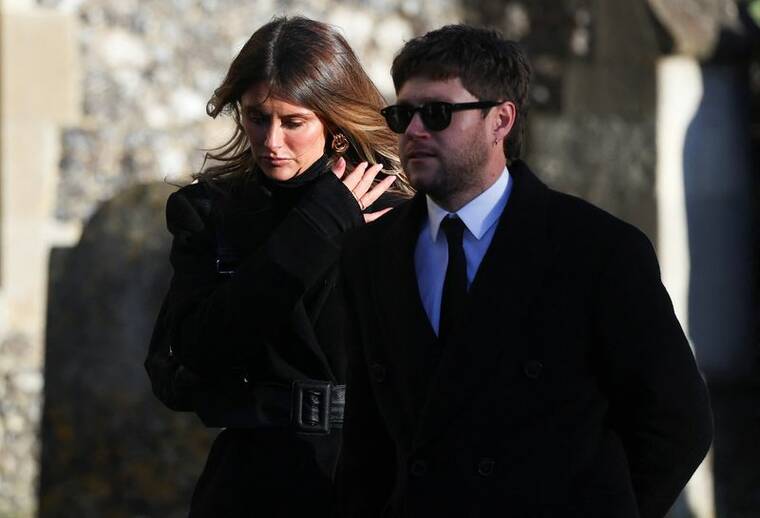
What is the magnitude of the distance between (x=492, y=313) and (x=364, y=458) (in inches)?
14.2

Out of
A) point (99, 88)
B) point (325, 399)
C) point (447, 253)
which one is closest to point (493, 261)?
point (447, 253)

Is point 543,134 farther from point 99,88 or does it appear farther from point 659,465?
point 659,465

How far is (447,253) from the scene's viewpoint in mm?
3039

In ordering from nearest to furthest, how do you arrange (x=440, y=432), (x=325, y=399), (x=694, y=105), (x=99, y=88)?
(x=440, y=432), (x=325, y=399), (x=694, y=105), (x=99, y=88)

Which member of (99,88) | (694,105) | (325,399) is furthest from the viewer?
(99,88)

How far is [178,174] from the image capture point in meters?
8.11

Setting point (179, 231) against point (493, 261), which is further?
point (179, 231)

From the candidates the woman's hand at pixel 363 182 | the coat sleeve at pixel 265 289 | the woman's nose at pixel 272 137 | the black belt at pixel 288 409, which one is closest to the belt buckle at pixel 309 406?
the black belt at pixel 288 409

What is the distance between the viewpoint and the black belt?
3638mm

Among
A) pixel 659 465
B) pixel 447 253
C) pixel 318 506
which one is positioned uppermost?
pixel 447 253

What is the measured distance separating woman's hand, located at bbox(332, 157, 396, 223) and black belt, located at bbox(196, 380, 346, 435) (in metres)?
0.35

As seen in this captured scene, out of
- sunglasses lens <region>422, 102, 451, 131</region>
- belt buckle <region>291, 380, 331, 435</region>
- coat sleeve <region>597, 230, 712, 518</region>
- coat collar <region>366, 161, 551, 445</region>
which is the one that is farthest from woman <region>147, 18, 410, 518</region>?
coat sleeve <region>597, 230, 712, 518</region>

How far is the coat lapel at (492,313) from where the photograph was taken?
2.94m

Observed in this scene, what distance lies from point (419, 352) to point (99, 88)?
5828 millimetres
